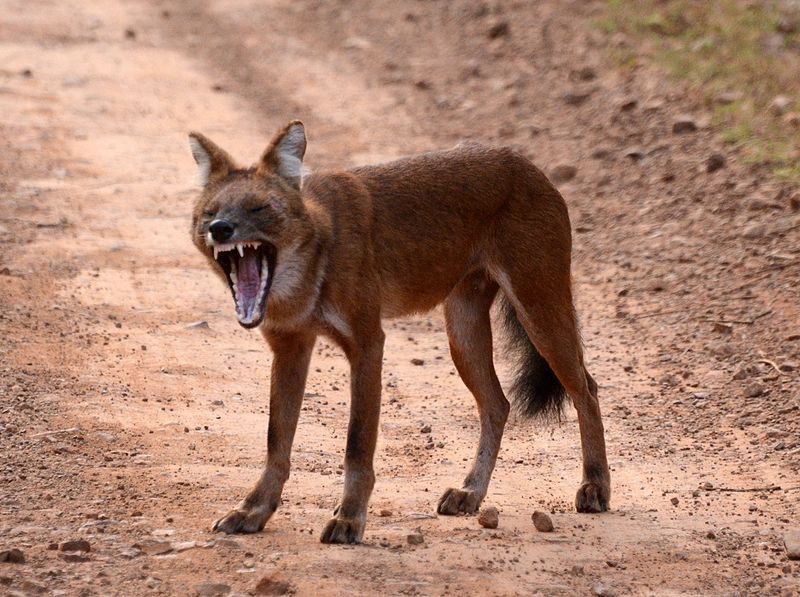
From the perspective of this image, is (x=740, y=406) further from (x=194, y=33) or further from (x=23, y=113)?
(x=194, y=33)

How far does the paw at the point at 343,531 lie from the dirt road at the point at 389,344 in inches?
3.2

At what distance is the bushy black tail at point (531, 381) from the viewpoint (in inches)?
250

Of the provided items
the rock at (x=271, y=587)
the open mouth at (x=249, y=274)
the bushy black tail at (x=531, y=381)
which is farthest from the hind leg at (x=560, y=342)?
the rock at (x=271, y=587)

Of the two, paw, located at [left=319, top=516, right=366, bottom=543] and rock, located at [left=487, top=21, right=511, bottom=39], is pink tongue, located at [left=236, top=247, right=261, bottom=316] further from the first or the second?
rock, located at [left=487, top=21, right=511, bottom=39]

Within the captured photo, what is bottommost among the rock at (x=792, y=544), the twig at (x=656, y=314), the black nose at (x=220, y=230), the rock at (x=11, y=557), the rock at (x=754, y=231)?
the rock at (x=11, y=557)

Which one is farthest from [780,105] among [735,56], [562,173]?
[562,173]

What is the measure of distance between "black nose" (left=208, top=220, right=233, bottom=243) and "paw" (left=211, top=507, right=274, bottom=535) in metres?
1.03

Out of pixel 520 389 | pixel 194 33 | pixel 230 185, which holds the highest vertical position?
pixel 194 33

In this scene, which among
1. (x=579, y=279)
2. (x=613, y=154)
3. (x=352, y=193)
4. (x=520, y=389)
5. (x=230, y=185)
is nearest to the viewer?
(x=230, y=185)

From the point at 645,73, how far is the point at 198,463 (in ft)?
23.6

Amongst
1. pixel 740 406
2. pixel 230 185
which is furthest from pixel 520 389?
pixel 230 185

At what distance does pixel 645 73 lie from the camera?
39.0ft

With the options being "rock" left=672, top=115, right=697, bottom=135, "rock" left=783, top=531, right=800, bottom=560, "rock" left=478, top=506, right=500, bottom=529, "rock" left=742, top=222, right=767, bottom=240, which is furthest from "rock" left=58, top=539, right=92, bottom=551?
"rock" left=672, top=115, right=697, bottom=135

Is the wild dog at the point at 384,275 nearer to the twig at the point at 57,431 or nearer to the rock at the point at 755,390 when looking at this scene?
the twig at the point at 57,431
